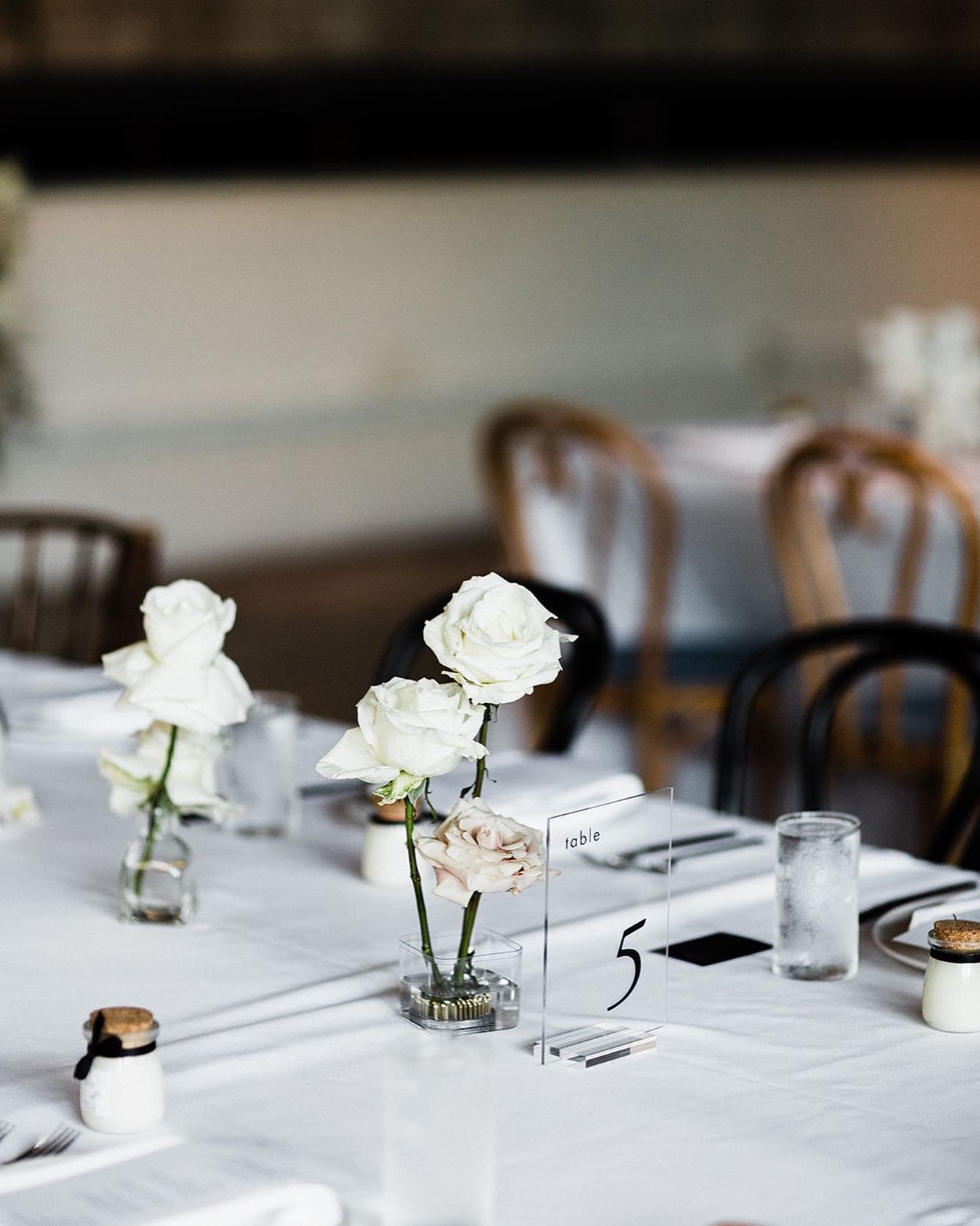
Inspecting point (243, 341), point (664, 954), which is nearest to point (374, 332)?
point (243, 341)

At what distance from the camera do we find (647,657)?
4.21m

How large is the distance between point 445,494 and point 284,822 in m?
5.94

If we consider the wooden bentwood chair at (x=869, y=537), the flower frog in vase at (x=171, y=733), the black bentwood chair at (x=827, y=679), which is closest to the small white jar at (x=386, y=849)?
the flower frog in vase at (x=171, y=733)

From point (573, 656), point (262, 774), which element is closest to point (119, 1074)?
point (262, 774)

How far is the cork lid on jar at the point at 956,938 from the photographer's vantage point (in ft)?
4.66

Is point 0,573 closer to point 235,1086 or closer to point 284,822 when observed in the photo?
point 284,822

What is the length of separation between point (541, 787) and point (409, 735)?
816 mm

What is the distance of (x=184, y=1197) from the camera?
1.15 meters

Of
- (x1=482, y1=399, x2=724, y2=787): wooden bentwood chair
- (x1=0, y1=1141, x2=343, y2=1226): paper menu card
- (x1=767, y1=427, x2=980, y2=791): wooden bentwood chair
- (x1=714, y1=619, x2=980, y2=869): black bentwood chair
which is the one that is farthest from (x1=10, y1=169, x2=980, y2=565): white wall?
(x1=0, y1=1141, x2=343, y2=1226): paper menu card

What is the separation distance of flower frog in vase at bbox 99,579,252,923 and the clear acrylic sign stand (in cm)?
32

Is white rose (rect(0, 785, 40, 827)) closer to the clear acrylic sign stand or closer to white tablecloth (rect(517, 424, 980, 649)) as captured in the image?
the clear acrylic sign stand

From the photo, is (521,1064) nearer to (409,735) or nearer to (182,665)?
(409,735)

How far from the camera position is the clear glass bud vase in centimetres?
168

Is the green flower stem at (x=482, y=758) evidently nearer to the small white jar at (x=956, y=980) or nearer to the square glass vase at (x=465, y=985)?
the square glass vase at (x=465, y=985)
